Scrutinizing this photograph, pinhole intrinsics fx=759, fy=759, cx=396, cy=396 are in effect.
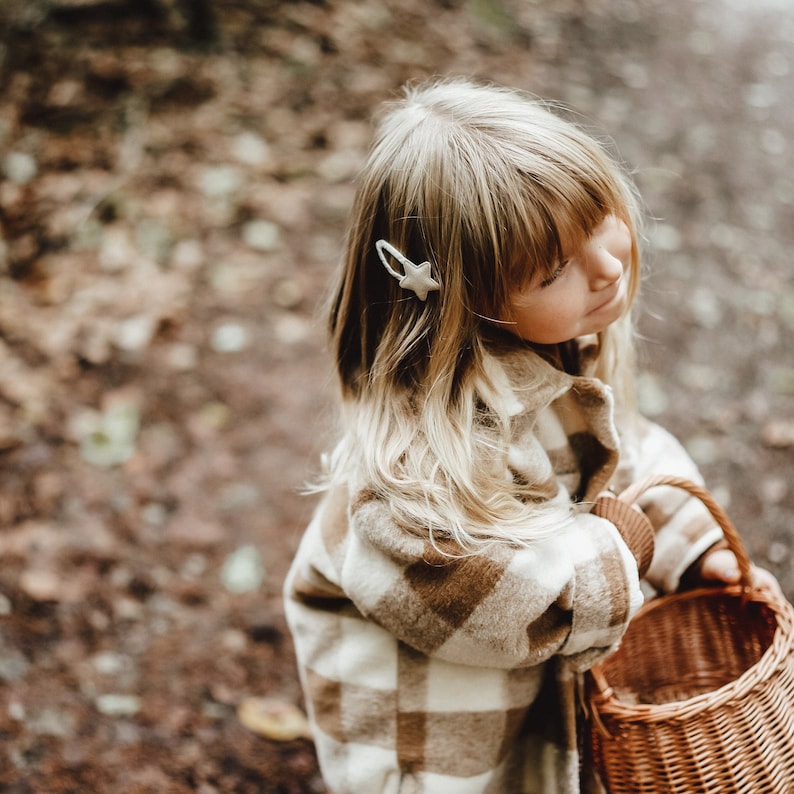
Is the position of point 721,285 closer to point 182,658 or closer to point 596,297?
point 596,297

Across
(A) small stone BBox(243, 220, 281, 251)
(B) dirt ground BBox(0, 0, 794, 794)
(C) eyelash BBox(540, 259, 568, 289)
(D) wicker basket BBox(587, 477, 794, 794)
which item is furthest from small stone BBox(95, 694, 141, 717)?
(A) small stone BBox(243, 220, 281, 251)

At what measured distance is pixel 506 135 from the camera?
913 millimetres

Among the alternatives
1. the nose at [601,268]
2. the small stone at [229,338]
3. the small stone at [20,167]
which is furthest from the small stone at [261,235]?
the nose at [601,268]

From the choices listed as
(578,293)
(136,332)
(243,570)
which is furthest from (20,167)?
(578,293)

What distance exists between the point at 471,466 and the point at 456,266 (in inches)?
9.8

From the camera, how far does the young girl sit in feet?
3.03

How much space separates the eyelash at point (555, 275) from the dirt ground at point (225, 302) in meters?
0.33

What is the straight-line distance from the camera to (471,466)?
96 cm

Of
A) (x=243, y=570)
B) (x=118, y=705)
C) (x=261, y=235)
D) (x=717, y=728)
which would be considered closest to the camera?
(x=717, y=728)

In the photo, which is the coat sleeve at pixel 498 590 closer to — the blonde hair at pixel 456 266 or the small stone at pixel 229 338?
the blonde hair at pixel 456 266

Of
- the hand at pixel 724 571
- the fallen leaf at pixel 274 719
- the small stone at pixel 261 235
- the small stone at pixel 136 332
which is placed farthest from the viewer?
the small stone at pixel 261 235

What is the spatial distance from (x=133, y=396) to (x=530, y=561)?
4.25ft

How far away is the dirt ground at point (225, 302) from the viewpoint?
1508mm

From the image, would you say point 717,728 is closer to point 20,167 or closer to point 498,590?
point 498,590
